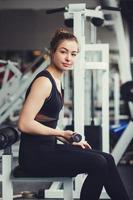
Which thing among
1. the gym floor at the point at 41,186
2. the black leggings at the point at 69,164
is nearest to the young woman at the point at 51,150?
the black leggings at the point at 69,164

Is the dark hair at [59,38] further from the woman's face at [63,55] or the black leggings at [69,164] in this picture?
the black leggings at [69,164]

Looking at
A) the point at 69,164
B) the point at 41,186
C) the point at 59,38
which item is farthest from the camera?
the point at 41,186

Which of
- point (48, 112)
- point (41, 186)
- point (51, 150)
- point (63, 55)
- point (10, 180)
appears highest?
point (63, 55)

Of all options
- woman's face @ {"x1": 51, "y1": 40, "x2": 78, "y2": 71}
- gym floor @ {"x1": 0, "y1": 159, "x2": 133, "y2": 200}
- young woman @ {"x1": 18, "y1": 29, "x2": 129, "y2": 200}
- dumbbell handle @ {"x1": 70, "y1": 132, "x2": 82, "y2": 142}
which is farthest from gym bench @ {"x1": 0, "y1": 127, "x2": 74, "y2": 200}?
gym floor @ {"x1": 0, "y1": 159, "x2": 133, "y2": 200}

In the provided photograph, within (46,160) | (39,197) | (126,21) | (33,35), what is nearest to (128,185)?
(39,197)

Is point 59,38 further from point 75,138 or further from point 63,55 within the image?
point 75,138

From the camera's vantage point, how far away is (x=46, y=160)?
6.31ft

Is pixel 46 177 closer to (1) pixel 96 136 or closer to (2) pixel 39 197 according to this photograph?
(2) pixel 39 197

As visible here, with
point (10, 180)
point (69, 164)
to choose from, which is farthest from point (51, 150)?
point (10, 180)

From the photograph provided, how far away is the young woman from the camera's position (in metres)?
1.89

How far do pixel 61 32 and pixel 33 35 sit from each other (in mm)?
8064

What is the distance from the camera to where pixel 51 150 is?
6.35 feet

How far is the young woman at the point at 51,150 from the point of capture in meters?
1.89

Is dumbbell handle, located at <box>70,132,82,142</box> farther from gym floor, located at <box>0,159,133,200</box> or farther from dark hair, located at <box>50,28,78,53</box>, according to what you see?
gym floor, located at <box>0,159,133,200</box>
